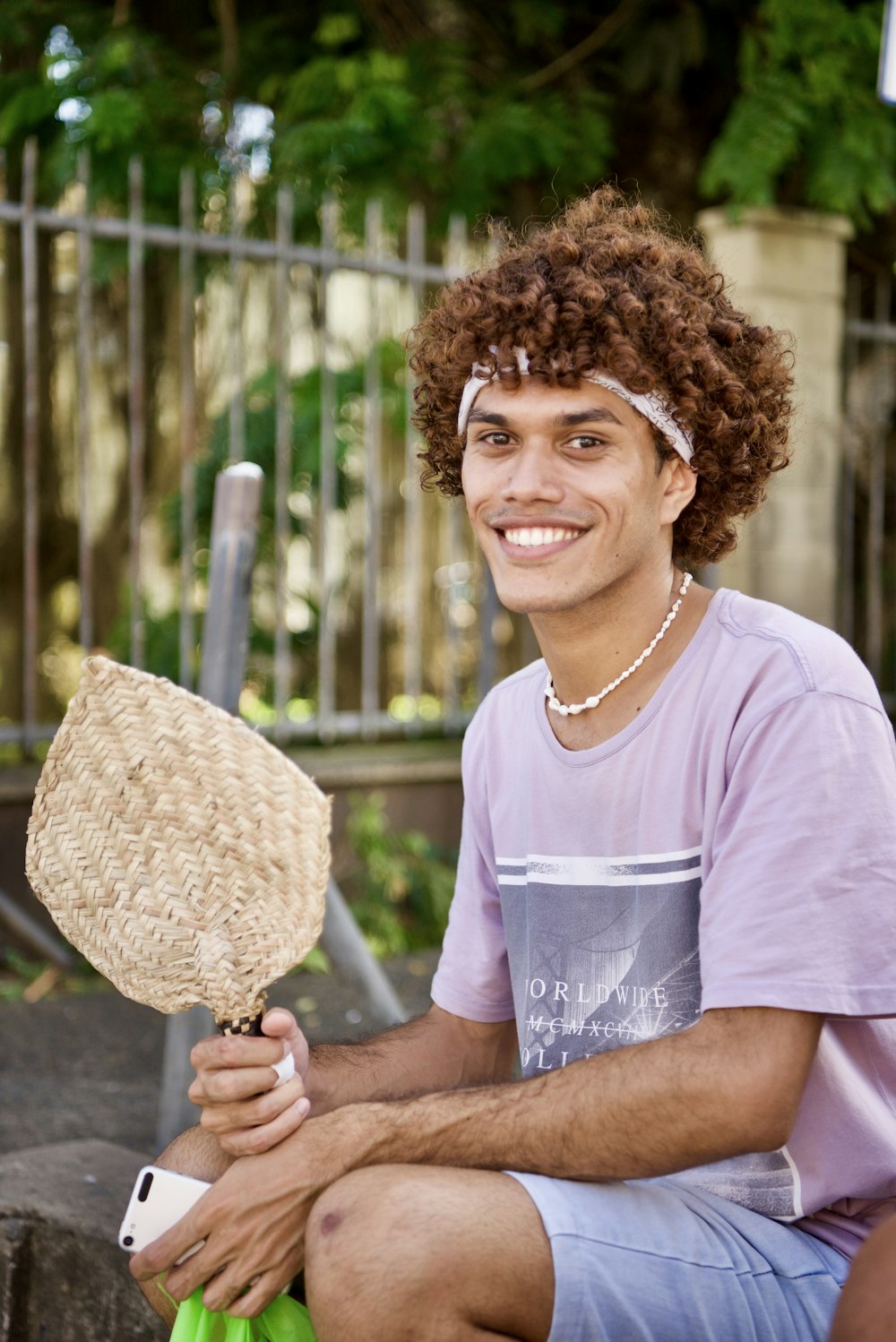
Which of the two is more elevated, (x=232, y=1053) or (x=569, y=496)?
(x=569, y=496)

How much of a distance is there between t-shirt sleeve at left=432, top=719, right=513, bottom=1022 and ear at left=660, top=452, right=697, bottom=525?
0.42 metres

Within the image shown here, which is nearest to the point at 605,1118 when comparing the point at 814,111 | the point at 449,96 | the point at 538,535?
the point at 538,535

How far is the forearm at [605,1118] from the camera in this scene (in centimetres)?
168

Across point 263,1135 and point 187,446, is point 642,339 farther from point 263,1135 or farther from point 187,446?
point 187,446

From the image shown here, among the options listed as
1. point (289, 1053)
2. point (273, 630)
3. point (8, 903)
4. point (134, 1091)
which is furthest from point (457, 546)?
point (289, 1053)

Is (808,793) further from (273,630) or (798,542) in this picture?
(798,542)

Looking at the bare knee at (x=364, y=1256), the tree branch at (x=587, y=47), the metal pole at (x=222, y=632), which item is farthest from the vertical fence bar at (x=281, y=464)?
the bare knee at (x=364, y=1256)

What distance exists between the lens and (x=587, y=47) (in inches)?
262

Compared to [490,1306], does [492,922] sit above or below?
above

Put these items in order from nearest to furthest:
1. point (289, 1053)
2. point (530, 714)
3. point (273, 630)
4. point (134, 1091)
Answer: point (289, 1053)
point (530, 714)
point (134, 1091)
point (273, 630)

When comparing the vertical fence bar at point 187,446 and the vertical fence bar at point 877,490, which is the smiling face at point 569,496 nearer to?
the vertical fence bar at point 187,446

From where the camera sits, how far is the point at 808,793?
1.73 metres

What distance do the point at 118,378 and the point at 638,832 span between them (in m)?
6.19

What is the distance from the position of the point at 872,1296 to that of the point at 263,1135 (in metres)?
0.72
